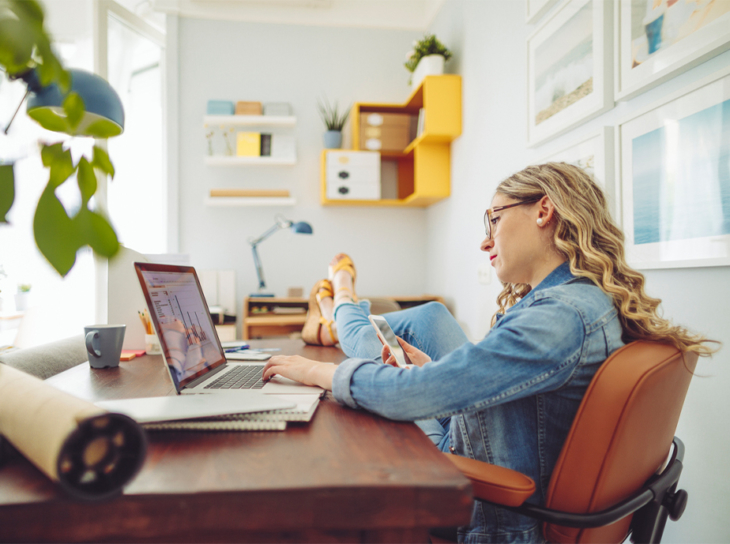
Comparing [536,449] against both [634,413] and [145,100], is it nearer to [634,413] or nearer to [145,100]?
[634,413]

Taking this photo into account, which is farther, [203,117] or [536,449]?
[203,117]

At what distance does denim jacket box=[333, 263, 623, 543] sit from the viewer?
69 cm

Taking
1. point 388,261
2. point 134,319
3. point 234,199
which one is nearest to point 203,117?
point 234,199

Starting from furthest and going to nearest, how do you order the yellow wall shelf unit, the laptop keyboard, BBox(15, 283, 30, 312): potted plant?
the yellow wall shelf unit, BBox(15, 283, 30, 312): potted plant, the laptop keyboard

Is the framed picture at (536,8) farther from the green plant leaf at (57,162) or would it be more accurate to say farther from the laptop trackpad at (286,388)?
the green plant leaf at (57,162)

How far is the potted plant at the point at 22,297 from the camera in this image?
2.39 m

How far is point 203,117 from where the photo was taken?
3.45 metres

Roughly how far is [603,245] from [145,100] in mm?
3512

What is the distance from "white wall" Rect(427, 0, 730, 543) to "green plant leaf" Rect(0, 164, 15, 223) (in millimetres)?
1381

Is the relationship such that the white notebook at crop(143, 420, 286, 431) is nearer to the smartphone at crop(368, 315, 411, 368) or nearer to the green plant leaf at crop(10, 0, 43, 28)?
the smartphone at crop(368, 315, 411, 368)

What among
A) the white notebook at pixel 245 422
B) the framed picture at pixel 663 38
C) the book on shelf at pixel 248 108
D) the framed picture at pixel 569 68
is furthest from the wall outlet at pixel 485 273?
the book on shelf at pixel 248 108

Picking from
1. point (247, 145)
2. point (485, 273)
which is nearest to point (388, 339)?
point (485, 273)

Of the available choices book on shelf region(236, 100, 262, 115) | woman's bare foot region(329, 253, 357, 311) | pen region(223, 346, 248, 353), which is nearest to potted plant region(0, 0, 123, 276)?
pen region(223, 346, 248, 353)

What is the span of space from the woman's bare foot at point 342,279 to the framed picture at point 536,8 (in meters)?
1.34
